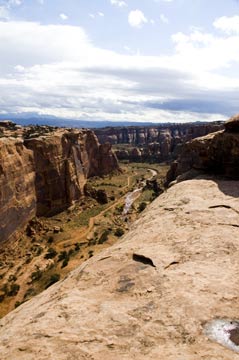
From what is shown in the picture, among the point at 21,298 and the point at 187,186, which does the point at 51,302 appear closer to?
the point at 187,186

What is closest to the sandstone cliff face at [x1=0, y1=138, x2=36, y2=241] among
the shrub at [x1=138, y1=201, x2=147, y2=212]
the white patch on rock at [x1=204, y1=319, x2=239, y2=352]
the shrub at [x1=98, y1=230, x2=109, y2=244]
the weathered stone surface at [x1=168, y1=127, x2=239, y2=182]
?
the shrub at [x1=98, y1=230, x2=109, y2=244]

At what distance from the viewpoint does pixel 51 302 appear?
397 inches

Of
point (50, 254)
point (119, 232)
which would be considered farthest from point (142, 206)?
point (50, 254)

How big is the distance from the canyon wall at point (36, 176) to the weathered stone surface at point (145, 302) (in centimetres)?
3996

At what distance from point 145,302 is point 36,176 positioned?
179 ft

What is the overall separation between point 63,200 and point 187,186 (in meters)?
52.9

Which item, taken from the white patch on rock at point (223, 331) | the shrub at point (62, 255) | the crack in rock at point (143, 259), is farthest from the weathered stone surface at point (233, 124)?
the shrub at point (62, 255)

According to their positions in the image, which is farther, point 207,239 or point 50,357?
point 207,239

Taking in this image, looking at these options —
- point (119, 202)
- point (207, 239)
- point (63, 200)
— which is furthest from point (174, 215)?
point (119, 202)

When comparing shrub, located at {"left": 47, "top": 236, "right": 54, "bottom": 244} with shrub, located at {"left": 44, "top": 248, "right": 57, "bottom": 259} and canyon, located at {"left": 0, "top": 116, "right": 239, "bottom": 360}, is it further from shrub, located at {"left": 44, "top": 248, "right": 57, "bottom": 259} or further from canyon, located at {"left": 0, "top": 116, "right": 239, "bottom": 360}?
canyon, located at {"left": 0, "top": 116, "right": 239, "bottom": 360}

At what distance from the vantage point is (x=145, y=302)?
9.12m

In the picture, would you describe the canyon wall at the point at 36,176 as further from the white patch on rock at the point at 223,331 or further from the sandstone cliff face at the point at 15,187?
the white patch on rock at the point at 223,331

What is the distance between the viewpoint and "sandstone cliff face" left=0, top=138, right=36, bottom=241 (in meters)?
49.9

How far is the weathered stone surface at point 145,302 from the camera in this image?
7.61m
